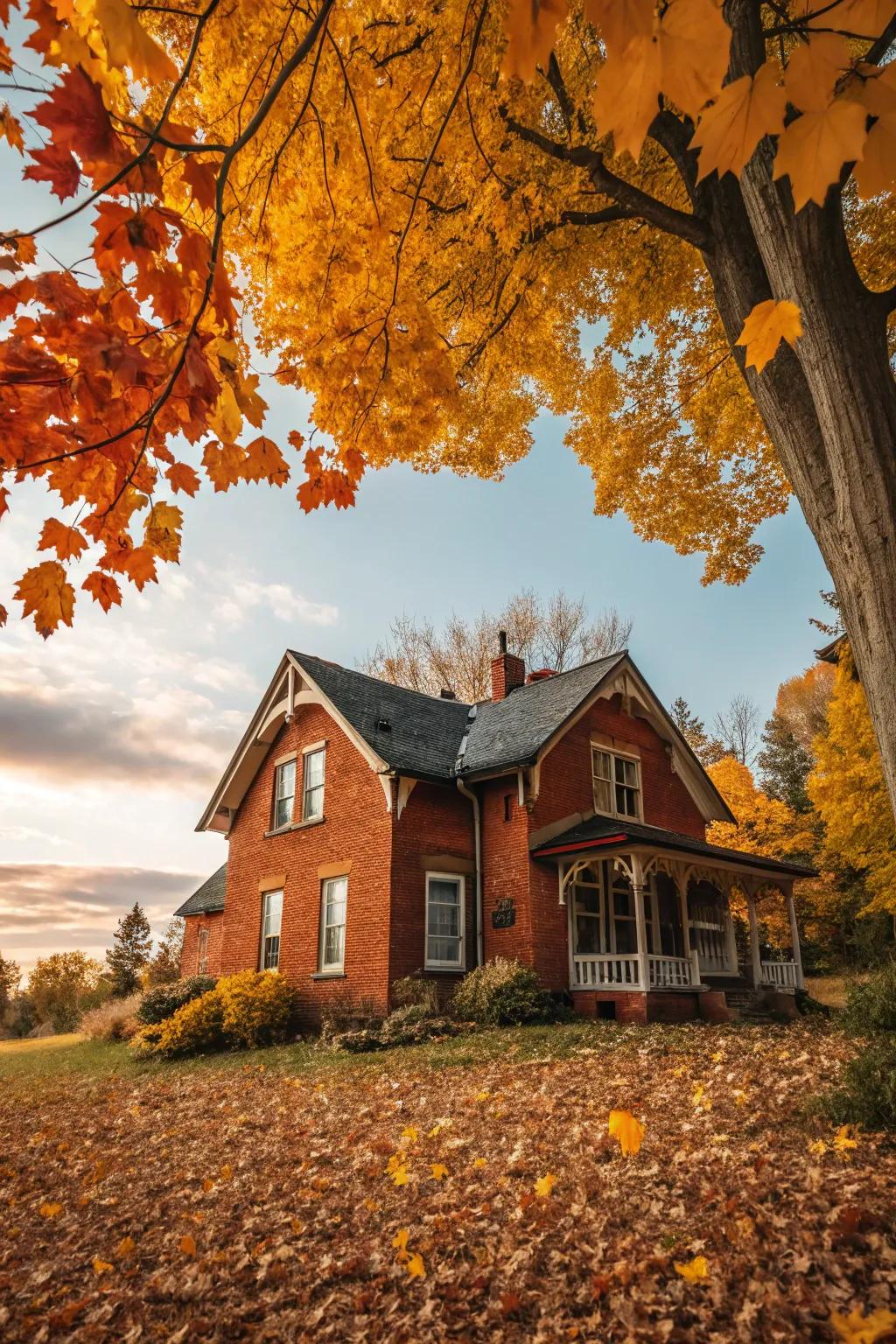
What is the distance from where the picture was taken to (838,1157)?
15.7 feet

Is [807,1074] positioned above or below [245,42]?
below

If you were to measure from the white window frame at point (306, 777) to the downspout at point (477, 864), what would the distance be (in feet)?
10.9

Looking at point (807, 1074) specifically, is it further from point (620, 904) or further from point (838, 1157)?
point (620, 904)

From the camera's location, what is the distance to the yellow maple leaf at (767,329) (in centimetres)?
258

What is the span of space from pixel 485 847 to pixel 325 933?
3.84 metres

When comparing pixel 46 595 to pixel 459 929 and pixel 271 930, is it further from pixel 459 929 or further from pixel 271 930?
pixel 271 930

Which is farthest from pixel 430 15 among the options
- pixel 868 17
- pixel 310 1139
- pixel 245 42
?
pixel 310 1139

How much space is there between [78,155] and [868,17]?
2457 millimetres

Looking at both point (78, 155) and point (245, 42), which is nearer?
point (78, 155)

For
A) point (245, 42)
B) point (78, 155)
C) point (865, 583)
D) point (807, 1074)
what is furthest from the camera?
point (807, 1074)

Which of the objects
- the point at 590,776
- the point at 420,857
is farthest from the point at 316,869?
the point at 590,776

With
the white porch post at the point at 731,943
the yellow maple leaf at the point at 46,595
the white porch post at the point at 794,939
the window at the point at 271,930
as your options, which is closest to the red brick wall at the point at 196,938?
the window at the point at 271,930

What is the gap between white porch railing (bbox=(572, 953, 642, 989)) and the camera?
14328 mm

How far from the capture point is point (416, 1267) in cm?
384
